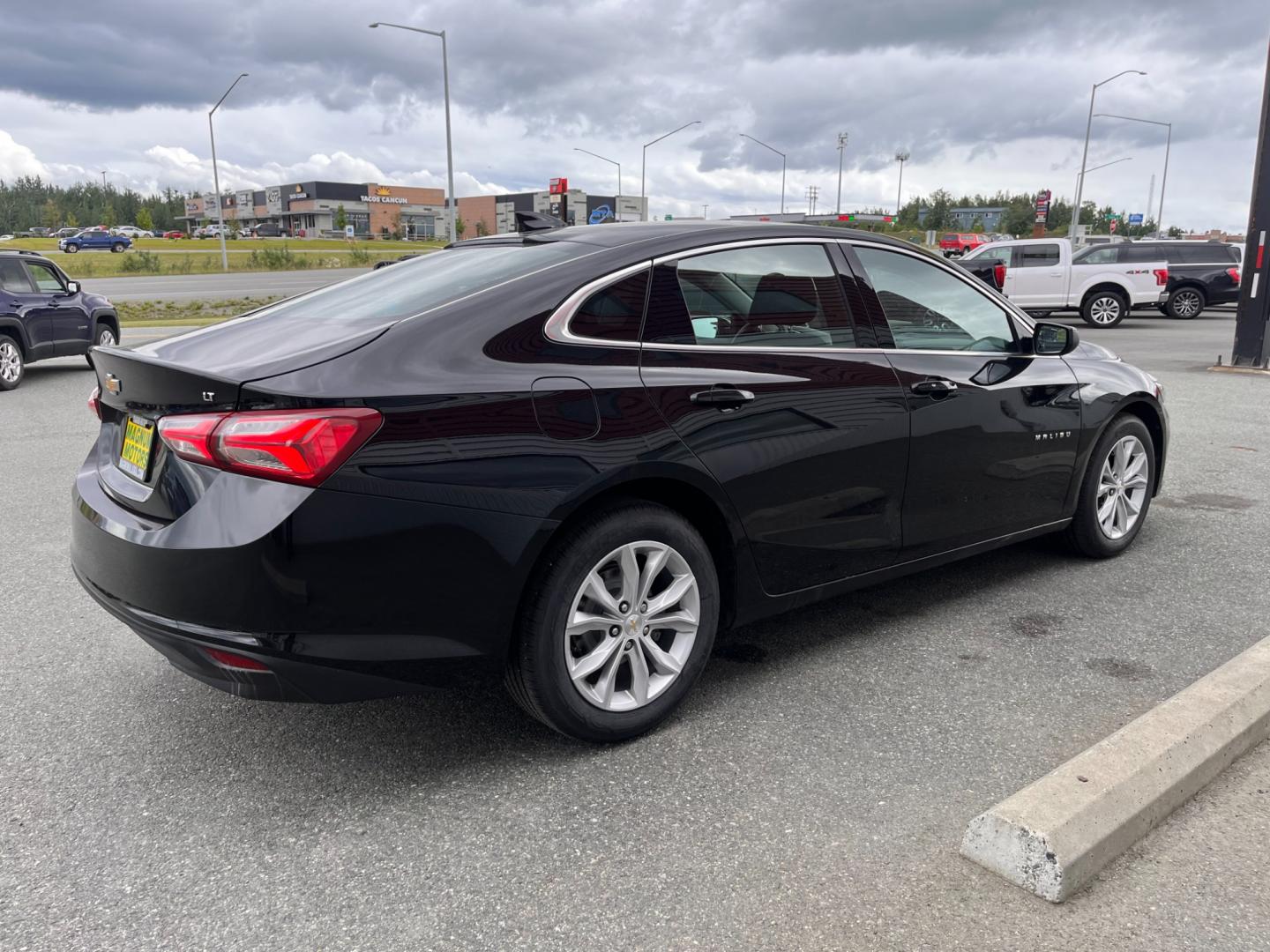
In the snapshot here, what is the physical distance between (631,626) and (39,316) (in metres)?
12.0

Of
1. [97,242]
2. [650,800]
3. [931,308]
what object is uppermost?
[97,242]

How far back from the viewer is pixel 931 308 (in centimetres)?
413

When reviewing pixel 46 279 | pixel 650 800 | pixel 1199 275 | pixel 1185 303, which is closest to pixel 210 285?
pixel 46 279

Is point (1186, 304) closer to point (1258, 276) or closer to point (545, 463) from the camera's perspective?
point (1258, 276)

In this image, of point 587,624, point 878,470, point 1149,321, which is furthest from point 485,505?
point 1149,321

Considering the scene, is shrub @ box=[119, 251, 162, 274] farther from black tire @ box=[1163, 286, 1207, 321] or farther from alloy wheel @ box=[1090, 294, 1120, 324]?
black tire @ box=[1163, 286, 1207, 321]

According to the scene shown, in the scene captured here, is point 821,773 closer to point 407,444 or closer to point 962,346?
point 407,444

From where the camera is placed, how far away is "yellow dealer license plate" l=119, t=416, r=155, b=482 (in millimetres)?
2893

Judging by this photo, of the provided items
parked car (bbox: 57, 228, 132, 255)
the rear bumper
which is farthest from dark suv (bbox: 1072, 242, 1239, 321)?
parked car (bbox: 57, 228, 132, 255)

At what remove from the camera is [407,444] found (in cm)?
266

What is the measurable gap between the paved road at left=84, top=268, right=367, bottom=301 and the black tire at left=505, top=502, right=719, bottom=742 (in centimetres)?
2324

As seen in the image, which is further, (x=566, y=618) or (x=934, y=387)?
(x=934, y=387)

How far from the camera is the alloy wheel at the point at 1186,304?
2394 cm

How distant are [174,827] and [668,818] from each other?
52.3 inches
